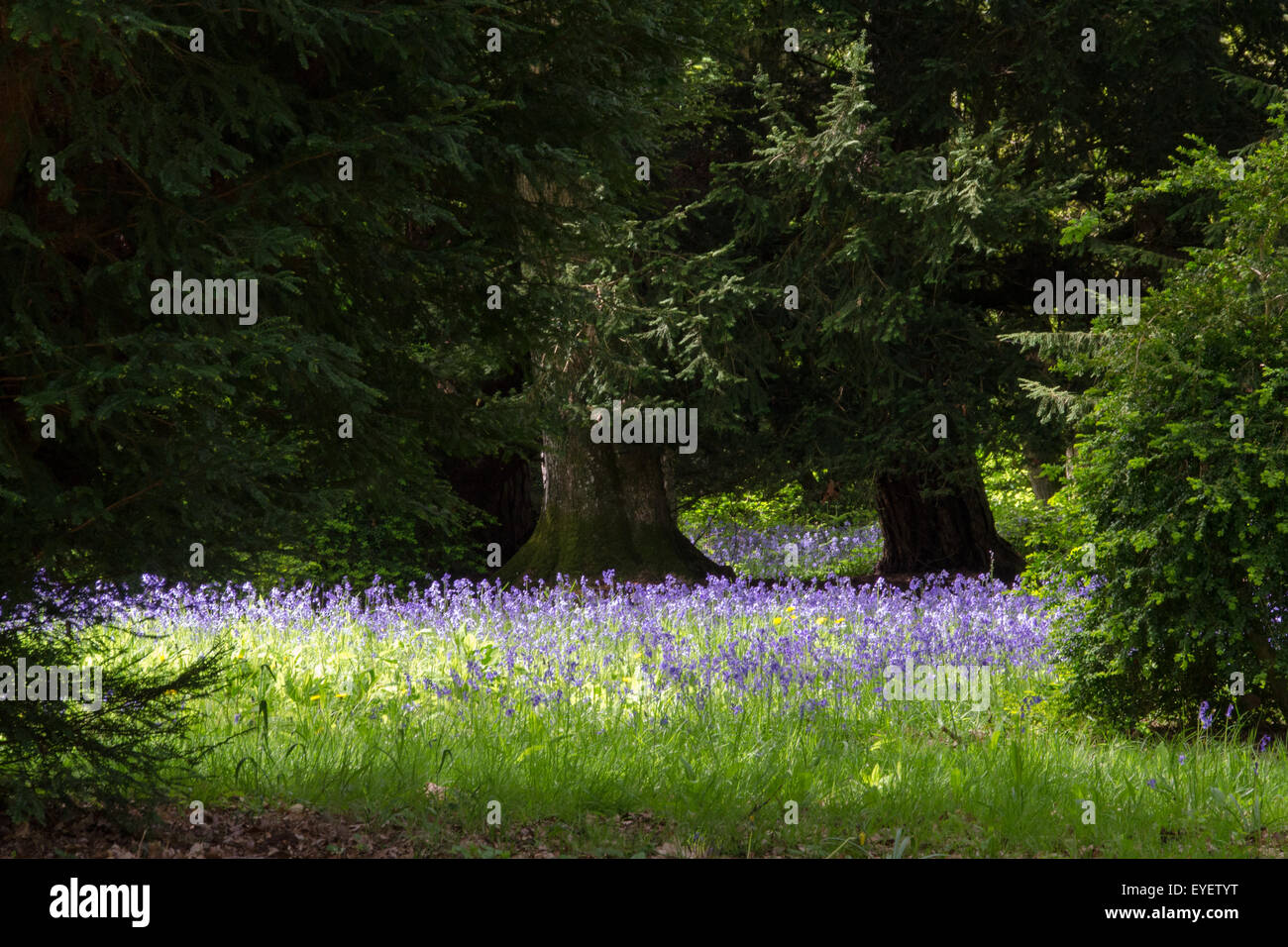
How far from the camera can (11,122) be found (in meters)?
4.12

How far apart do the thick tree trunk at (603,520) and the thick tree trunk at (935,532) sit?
3110 millimetres

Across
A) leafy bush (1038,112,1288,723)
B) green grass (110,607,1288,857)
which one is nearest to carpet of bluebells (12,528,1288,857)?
green grass (110,607,1288,857)

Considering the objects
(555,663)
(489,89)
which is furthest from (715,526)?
(489,89)

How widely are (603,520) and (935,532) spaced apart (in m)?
4.85

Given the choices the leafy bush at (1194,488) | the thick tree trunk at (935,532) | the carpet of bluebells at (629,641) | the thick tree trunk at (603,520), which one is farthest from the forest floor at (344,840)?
the thick tree trunk at (935,532)

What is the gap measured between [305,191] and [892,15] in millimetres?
10501

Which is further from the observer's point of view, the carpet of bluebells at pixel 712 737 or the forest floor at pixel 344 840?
the carpet of bluebells at pixel 712 737

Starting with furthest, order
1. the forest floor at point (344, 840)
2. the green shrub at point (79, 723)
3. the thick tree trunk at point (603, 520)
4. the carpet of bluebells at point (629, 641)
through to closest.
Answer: the thick tree trunk at point (603, 520) < the carpet of bluebells at point (629, 641) < the forest floor at point (344, 840) < the green shrub at point (79, 723)

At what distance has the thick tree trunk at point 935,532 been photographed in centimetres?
1483

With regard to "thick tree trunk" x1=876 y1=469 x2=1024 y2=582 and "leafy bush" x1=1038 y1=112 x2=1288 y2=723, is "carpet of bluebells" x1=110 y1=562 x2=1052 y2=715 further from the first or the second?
"thick tree trunk" x1=876 y1=469 x2=1024 y2=582

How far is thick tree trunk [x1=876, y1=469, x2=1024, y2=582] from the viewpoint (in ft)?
48.6

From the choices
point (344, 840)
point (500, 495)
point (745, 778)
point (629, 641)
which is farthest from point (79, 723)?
point (500, 495)

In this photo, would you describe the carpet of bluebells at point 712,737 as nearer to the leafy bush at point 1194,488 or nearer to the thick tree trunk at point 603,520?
the leafy bush at point 1194,488

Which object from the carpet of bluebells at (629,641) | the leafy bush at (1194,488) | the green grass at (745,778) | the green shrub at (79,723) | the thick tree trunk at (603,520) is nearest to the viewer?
the green shrub at (79,723)
